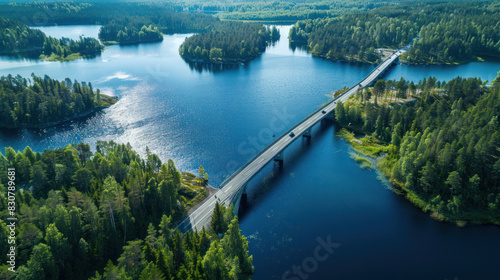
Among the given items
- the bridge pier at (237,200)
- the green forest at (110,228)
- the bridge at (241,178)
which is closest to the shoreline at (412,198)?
the bridge at (241,178)

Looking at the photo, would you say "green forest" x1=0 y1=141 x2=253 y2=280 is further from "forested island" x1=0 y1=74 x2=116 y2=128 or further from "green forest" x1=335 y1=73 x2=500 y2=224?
"forested island" x1=0 y1=74 x2=116 y2=128

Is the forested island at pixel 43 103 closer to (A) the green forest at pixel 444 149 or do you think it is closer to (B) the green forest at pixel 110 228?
(B) the green forest at pixel 110 228

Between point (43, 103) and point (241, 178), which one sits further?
point (43, 103)

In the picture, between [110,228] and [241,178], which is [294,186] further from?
[110,228]

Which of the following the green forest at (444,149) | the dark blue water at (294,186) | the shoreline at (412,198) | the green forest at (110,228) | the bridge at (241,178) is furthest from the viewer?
the green forest at (444,149)

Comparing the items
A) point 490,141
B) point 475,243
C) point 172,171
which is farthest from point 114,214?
point 490,141

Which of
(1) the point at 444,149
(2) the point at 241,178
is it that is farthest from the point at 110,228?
(1) the point at 444,149
